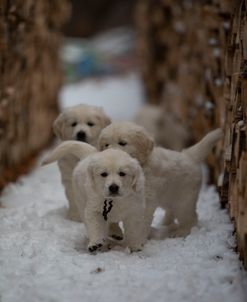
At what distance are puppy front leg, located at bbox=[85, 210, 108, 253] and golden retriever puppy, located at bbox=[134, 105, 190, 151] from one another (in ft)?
15.4

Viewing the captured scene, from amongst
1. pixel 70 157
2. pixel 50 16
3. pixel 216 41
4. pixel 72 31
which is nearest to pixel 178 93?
pixel 50 16

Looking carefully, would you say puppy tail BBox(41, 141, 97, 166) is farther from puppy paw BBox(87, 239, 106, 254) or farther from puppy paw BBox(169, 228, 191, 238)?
puppy paw BBox(169, 228, 191, 238)

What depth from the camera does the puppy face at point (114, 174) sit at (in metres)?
4.20

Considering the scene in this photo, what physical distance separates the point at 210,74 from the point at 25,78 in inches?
113

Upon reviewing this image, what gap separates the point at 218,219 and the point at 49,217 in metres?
1.46

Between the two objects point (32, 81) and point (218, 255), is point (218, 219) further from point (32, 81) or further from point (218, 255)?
point (32, 81)

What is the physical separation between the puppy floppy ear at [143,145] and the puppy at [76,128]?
0.82m

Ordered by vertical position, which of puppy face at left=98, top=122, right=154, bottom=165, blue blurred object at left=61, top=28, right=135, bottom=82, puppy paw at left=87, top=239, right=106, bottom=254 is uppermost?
puppy face at left=98, top=122, right=154, bottom=165

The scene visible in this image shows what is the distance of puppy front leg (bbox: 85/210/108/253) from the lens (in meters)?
4.41

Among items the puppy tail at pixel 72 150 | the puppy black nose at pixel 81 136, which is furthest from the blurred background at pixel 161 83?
the puppy black nose at pixel 81 136

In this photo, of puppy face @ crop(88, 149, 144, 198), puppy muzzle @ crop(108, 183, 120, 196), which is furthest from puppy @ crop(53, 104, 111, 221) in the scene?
puppy muzzle @ crop(108, 183, 120, 196)

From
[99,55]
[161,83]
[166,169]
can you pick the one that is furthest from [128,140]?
[99,55]

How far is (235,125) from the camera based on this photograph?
14.4 ft

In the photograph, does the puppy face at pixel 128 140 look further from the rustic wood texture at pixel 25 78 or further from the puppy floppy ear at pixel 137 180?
the rustic wood texture at pixel 25 78
